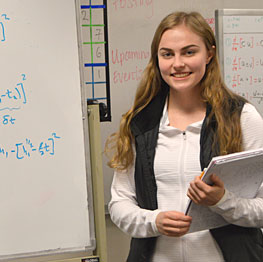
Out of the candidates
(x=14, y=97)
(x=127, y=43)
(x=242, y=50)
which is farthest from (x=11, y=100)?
(x=242, y=50)

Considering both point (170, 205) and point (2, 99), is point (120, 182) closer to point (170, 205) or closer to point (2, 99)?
point (170, 205)

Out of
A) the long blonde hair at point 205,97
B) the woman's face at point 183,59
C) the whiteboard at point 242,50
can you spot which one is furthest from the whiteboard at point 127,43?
the woman's face at point 183,59

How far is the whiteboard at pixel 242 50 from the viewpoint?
2244mm

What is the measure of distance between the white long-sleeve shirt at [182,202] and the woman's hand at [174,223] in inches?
1.8

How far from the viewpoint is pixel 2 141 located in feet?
4.41

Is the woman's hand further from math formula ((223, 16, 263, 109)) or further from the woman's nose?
math formula ((223, 16, 263, 109))

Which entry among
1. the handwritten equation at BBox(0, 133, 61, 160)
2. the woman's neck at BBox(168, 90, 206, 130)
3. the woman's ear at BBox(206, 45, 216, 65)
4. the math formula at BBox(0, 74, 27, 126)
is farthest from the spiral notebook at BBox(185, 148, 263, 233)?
the math formula at BBox(0, 74, 27, 126)

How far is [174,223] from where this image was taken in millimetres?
1179

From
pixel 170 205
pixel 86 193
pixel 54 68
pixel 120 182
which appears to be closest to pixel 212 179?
pixel 170 205

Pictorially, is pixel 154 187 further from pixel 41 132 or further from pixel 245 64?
pixel 245 64

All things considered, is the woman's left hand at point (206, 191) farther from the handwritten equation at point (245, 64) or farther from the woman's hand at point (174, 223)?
the handwritten equation at point (245, 64)

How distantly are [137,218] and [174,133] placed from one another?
28 cm

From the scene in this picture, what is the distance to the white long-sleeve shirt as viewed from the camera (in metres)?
1.21

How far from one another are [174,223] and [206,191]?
0.41ft
